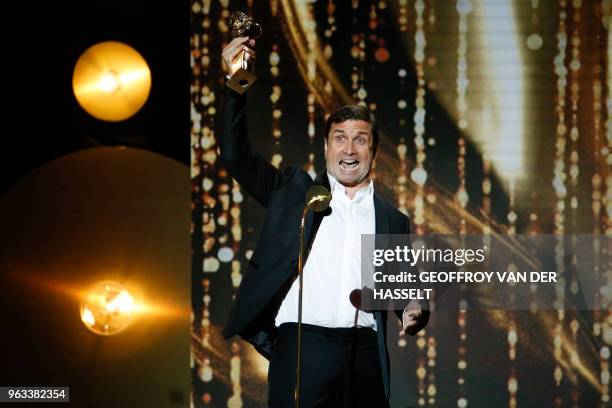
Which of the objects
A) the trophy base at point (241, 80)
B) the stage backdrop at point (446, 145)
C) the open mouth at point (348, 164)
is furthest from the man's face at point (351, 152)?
the trophy base at point (241, 80)

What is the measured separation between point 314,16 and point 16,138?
4.95ft

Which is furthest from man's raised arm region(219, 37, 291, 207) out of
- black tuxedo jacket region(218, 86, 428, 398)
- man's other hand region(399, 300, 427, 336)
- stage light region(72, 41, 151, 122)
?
stage light region(72, 41, 151, 122)

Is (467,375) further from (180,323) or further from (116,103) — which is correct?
(116,103)

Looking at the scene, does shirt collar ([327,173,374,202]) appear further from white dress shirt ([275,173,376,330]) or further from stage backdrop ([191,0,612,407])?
stage backdrop ([191,0,612,407])

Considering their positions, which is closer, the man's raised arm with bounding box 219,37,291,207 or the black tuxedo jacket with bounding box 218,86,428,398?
the man's raised arm with bounding box 219,37,291,207

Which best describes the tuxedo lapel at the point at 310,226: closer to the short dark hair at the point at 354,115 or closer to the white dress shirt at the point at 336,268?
the white dress shirt at the point at 336,268

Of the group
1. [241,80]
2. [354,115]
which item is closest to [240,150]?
[241,80]

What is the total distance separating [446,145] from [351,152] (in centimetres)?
70

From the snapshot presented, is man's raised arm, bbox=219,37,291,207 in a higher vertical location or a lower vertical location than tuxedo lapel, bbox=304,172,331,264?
higher

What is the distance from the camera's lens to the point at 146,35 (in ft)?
13.3

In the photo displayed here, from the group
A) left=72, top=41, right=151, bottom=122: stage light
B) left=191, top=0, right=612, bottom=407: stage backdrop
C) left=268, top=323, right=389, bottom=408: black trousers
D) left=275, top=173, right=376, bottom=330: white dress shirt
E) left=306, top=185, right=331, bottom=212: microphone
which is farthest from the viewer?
left=72, top=41, right=151, bottom=122: stage light

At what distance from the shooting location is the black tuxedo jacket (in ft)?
10.0

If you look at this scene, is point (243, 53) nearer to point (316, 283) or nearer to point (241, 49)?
point (241, 49)

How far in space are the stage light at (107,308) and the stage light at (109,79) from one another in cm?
80
